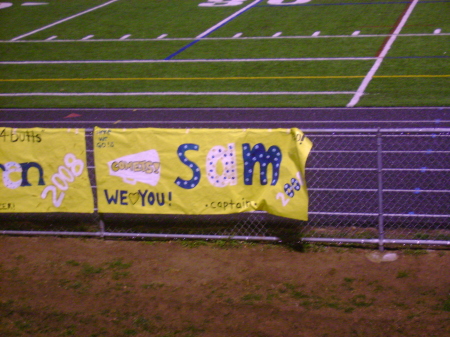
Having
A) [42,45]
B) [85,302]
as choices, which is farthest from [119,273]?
[42,45]

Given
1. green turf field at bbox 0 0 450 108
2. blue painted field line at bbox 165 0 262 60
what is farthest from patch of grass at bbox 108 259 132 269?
blue painted field line at bbox 165 0 262 60

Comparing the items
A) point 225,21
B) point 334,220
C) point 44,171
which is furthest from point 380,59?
point 44,171

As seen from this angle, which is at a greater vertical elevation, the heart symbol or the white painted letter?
the white painted letter

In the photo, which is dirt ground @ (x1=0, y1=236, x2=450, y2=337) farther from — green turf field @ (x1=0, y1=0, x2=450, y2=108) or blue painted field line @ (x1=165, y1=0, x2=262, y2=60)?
blue painted field line @ (x1=165, y1=0, x2=262, y2=60)

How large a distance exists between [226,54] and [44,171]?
16041 mm

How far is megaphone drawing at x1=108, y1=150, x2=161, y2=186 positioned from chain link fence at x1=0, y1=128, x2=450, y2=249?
69 centimetres

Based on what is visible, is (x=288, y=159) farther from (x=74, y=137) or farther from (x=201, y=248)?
(x=74, y=137)

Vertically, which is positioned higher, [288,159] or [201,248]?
[288,159]

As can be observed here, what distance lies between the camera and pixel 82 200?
26.0 ft

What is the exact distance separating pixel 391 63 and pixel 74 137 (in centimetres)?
1525

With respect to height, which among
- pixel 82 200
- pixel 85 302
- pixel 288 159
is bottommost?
pixel 85 302

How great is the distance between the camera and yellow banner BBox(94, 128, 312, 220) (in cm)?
734

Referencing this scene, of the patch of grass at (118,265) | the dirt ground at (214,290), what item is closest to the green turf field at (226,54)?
the dirt ground at (214,290)

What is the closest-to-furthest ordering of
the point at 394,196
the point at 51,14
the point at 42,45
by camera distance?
the point at 394,196 < the point at 42,45 < the point at 51,14
